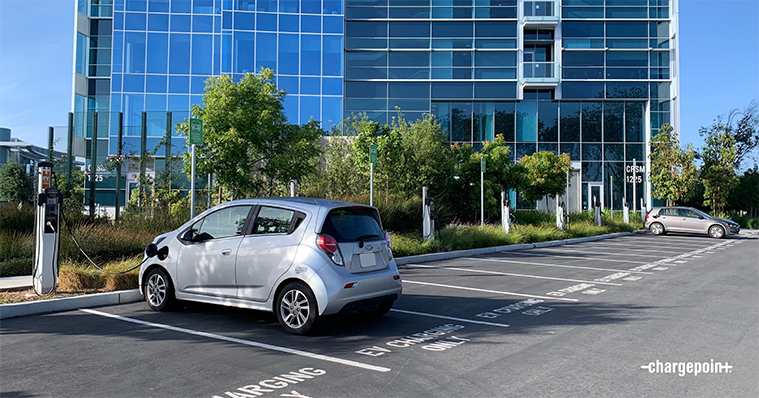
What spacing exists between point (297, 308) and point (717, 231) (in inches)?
1068

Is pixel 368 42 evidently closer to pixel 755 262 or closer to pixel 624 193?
pixel 624 193

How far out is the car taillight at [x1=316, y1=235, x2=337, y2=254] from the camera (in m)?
6.55

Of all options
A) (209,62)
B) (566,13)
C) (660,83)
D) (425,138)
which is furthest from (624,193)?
(209,62)

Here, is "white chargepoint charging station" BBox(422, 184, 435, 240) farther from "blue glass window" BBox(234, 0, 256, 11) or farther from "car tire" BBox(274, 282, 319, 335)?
"blue glass window" BBox(234, 0, 256, 11)

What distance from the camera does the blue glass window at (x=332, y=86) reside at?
3622 cm

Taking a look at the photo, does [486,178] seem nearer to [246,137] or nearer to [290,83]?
[246,137]

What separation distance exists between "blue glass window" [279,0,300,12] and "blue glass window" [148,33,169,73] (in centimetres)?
744

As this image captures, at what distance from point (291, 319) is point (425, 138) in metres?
19.5

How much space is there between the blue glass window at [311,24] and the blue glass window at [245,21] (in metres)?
3.06

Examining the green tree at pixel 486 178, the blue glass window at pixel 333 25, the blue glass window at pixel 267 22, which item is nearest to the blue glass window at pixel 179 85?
the blue glass window at pixel 267 22

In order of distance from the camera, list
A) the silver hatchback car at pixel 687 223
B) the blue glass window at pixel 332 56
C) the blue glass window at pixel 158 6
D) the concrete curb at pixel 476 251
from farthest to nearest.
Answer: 1. the blue glass window at pixel 332 56
2. the blue glass window at pixel 158 6
3. the silver hatchback car at pixel 687 223
4. the concrete curb at pixel 476 251

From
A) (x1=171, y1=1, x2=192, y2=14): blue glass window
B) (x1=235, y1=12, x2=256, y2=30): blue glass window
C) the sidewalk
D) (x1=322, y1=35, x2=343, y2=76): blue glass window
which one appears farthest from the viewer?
(x1=322, y1=35, x2=343, y2=76): blue glass window

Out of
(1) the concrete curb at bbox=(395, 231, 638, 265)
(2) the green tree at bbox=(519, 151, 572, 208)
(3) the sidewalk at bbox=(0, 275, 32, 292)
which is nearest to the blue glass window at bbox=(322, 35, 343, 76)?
(2) the green tree at bbox=(519, 151, 572, 208)

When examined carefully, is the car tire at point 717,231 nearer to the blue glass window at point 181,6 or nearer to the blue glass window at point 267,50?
the blue glass window at point 267,50
